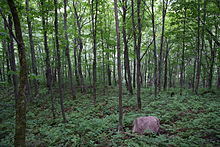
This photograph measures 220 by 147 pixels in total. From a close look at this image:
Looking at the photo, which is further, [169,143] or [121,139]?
[121,139]

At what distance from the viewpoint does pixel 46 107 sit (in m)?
13.9

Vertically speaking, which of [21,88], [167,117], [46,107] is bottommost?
[46,107]

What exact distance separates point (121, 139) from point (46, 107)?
10.7 meters

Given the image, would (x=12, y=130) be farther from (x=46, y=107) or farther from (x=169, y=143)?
(x=169, y=143)

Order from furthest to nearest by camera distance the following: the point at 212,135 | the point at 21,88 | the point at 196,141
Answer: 1. the point at 212,135
2. the point at 196,141
3. the point at 21,88

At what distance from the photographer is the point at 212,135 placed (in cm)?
528

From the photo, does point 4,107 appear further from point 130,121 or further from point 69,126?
point 130,121

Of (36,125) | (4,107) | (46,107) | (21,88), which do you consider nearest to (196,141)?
(21,88)

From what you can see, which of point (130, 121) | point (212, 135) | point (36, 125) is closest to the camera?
point (212, 135)

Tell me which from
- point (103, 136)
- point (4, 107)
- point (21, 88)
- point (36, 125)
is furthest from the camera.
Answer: point (4, 107)

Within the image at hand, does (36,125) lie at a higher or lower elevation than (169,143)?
lower

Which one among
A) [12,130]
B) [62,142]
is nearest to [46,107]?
[12,130]

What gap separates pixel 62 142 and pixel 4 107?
1071 centimetres

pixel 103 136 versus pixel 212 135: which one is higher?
pixel 212 135
